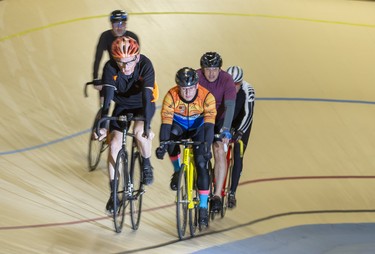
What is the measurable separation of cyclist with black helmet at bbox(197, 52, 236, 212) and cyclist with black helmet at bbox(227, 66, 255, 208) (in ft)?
0.78

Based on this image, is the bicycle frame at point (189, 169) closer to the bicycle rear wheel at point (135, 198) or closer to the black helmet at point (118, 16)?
the bicycle rear wheel at point (135, 198)

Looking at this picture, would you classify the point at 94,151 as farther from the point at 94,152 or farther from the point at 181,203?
the point at 181,203

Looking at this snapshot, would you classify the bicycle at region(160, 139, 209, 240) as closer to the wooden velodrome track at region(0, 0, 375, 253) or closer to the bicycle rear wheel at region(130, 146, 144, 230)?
the wooden velodrome track at region(0, 0, 375, 253)

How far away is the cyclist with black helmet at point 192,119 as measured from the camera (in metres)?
5.83

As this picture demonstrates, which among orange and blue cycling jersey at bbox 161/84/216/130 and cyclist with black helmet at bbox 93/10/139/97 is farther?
cyclist with black helmet at bbox 93/10/139/97

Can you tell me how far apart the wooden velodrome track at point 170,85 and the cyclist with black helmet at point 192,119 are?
1.66 ft

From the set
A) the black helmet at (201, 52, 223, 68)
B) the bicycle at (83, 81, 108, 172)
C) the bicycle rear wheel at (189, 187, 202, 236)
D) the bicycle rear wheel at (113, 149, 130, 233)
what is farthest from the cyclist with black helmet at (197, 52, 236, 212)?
the bicycle at (83, 81, 108, 172)

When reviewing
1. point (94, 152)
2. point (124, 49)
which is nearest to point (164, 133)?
point (124, 49)

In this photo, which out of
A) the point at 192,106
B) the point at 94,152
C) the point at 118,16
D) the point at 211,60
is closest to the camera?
the point at 192,106

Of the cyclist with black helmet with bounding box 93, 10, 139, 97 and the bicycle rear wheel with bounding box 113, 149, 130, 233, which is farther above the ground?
the cyclist with black helmet with bounding box 93, 10, 139, 97

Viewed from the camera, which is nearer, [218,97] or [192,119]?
[192,119]

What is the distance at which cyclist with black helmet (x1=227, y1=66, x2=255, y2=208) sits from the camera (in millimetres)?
6738

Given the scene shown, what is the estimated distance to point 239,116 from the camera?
6.79 meters

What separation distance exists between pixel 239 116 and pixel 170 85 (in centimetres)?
275
